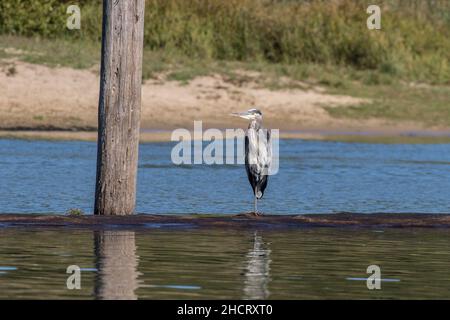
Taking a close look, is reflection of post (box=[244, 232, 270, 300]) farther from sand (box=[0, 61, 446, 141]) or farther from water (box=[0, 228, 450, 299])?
sand (box=[0, 61, 446, 141])

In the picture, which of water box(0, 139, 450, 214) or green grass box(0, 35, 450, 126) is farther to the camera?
green grass box(0, 35, 450, 126)

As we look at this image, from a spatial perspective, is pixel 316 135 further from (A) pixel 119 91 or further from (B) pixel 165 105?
(A) pixel 119 91

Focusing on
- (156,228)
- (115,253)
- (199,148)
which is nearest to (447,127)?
(199,148)

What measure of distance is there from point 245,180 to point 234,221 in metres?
5.20

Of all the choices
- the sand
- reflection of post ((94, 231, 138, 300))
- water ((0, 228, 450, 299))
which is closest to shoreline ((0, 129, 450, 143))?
the sand

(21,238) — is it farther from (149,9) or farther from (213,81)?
(149,9)

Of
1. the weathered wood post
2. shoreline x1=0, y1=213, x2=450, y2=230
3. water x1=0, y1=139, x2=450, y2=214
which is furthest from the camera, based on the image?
water x1=0, y1=139, x2=450, y2=214

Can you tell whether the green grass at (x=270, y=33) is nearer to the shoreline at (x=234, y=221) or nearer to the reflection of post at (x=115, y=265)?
the shoreline at (x=234, y=221)

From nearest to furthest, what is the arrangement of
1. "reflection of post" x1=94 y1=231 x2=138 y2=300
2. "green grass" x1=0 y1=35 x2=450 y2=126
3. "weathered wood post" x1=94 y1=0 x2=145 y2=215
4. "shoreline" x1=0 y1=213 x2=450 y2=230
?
"reflection of post" x1=94 y1=231 x2=138 y2=300
"weathered wood post" x1=94 y1=0 x2=145 y2=215
"shoreline" x1=0 y1=213 x2=450 y2=230
"green grass" x1=0 y1=35 x2=450 y2=126

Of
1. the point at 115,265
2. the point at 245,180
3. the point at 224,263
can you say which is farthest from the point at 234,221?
the point at 245,180

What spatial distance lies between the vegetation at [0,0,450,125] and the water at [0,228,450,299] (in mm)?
13368

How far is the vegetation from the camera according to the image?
26250 mm

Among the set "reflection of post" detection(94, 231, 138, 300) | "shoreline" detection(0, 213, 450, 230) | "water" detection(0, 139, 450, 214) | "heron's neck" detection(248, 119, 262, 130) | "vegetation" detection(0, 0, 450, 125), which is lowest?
"water" detection(0, 139, 450, 214)

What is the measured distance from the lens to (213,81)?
25.9m
